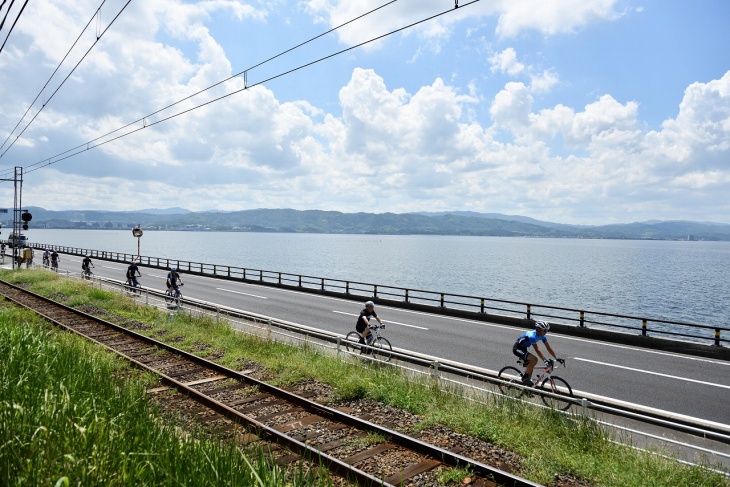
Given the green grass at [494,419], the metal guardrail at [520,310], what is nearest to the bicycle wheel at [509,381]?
the green grass at [494,419]

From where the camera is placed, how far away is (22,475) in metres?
4.02

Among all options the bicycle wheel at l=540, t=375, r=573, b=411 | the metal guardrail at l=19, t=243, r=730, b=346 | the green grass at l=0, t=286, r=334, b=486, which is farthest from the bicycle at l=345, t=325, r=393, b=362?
the green grass at l=0, t=286, r=334, b=486

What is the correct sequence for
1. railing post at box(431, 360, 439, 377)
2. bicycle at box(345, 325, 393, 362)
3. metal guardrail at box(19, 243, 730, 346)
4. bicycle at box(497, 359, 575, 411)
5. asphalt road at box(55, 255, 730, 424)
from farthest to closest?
metal guardrail at box(19, 243, 730, 346)
bicycle at box(345, 325, 393, 362)
asphalt road at box(55, 255, 730, 424)
railing post at box(431, 360, 439, 377)
bicycle at box(497, 359, 575, 411)

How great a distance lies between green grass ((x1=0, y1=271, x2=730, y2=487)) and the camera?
6637mm

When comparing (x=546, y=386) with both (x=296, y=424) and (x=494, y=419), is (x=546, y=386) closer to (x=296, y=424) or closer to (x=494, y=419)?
(x=494, y=419)

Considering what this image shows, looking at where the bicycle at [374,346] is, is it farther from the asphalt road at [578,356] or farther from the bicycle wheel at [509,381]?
the bicycle wheel at [509,381]

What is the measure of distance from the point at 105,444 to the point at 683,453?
8.96 m

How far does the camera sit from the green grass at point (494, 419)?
664 centimetres

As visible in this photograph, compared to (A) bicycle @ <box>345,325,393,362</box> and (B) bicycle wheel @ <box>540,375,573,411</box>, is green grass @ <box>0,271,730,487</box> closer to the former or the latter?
(A) bicycle @ <box>345,325,393,362</box>

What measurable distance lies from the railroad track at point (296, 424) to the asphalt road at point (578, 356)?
6.49 m

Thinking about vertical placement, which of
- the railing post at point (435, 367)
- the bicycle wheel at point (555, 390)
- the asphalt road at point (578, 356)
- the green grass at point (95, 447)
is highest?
the green grass at point (95, 447)

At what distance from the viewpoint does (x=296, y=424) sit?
28.8 feet

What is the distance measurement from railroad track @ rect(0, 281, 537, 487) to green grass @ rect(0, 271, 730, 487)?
2.62 ft

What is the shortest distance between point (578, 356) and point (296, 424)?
11120mm
